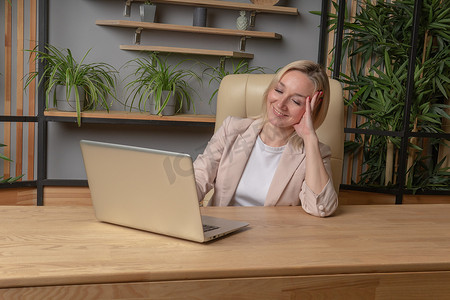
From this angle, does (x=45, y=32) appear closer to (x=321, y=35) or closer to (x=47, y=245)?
(x=321, y=35)

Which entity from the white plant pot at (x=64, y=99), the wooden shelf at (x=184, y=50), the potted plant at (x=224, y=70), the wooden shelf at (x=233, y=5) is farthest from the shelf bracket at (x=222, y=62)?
the white plant pot at (x=64, y=99)

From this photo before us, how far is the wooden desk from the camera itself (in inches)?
35.5

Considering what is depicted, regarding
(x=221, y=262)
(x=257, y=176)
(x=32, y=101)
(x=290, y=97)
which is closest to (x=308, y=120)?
(x=290, y=97)

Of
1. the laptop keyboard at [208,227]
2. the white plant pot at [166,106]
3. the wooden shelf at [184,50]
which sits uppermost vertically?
the wooden shelf at [184,50]

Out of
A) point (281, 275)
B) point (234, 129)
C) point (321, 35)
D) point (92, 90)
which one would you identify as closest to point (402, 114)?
point (321, 35)

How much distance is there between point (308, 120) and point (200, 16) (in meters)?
1.83

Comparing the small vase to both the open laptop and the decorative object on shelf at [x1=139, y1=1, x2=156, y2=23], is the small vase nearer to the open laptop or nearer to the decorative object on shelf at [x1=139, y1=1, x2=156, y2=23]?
the decorative object on shelf at [x1=139, y1=1, x2=156, y2=23]

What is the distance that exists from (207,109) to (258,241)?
245 centimetres

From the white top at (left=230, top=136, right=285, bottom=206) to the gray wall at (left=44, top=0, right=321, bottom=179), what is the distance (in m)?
1.72

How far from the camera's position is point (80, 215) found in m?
1.33

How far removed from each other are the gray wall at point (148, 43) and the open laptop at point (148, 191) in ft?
7.49

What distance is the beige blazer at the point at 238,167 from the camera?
1712 mm

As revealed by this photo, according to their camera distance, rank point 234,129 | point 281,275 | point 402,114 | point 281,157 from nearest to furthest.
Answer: point 281,275 < point 281,157 < point 234,129 < point 402,114

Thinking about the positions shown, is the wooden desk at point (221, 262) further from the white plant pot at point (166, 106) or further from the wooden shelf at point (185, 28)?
the wooden shelf at point (185, 28)
